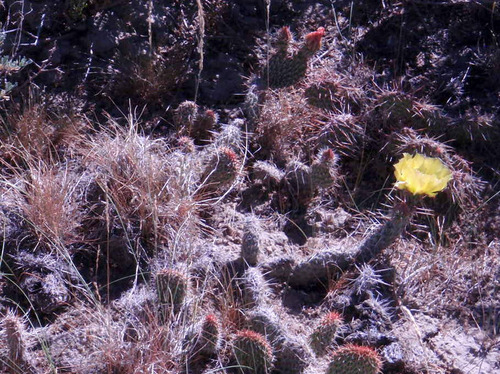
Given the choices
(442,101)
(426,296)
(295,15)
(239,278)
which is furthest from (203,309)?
(295,15)

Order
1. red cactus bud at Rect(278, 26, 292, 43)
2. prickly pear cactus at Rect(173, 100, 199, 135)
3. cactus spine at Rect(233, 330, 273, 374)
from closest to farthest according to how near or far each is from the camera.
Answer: cactus spine at Rect(233, 330, 273, 374), prickly pear cactus at Rect(173, 100, 199, 135), red cactus bud at Rect(278, 26, 292, 43)

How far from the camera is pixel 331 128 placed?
146 inches

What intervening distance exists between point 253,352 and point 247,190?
117cm

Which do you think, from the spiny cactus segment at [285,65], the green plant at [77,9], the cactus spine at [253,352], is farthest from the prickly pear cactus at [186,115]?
the cactus spine at [253,352]

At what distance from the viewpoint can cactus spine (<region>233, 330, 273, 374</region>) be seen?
2.57 meters

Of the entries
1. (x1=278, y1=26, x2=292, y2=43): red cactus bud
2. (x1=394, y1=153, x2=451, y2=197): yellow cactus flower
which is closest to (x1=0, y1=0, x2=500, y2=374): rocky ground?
(x1=278, y1=26, x2=292, y2=43): red cactus bud

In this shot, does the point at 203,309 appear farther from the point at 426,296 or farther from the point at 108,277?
the point at 426,296

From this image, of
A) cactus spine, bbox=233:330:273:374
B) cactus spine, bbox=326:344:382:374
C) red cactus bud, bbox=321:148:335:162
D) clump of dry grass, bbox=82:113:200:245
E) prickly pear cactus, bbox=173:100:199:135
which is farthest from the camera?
prickly pear cactus, bbox=173:100:199:135

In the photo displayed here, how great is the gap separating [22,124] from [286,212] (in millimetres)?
1391

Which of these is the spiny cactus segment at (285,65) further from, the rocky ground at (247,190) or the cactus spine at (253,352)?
the cactus spine at (253,352)

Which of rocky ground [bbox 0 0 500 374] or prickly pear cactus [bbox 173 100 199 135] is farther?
prickly pear cactus [bbox 173 100 199 135]

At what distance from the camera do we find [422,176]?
289 centimetres

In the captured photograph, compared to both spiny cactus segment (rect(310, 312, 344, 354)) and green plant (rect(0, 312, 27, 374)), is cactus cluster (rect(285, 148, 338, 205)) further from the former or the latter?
green plant (rect(0, 312, 27, 374))

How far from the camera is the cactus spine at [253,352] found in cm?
257
